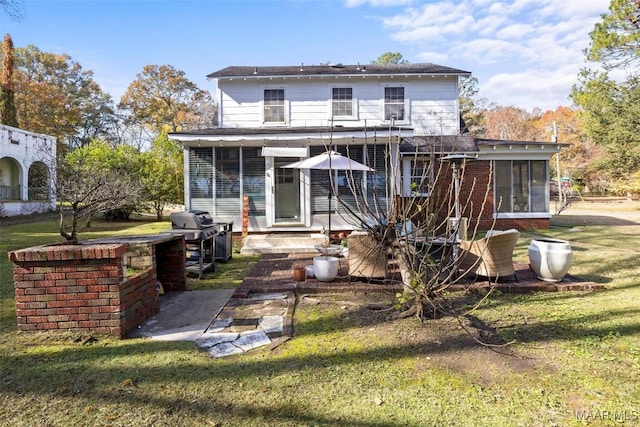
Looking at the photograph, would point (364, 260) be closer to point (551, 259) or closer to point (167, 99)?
point (551, 259)

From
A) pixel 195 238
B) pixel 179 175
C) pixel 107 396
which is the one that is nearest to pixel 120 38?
pixel 179 175

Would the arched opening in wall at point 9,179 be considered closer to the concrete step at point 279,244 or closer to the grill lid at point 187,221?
the concrete step at point 279,244

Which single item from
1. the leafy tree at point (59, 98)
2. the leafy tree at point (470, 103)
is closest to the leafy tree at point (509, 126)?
the leafy tree at point (470, 103)

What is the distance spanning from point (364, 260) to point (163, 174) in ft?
50.0

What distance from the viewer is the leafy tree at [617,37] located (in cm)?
1705

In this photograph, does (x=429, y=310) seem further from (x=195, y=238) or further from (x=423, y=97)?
(x=423, y=97)

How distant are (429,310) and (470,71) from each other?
39.8ft

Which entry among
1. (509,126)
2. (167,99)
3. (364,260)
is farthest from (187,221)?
(509,126)

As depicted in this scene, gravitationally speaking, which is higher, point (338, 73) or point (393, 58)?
point (393, 58)

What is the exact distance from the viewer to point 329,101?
13.6 meters

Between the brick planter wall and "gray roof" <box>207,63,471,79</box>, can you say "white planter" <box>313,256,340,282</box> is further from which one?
"gray roof" <box>207,63,471,79</box>

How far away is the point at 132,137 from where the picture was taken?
3988cm

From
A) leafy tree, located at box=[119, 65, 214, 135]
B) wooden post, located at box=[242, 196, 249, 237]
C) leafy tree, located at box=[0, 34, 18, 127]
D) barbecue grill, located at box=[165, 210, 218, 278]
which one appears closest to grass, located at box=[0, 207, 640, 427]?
barbecue grill, located at box=[165, 210, 218, 278]

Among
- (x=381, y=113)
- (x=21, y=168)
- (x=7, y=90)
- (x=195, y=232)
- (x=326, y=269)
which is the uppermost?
(x=7, y=90)
